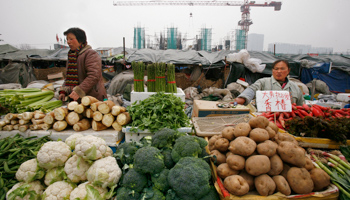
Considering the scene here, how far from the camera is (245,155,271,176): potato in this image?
165cm

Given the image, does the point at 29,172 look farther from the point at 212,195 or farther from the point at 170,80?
the point at 170,80

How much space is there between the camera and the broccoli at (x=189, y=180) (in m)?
1.52

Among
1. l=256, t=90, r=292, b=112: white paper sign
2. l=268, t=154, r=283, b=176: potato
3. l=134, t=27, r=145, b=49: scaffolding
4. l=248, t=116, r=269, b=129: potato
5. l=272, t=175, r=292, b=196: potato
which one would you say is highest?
l=134, t=27, r=145, b=49: scaffolding

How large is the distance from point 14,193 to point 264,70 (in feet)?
37.6

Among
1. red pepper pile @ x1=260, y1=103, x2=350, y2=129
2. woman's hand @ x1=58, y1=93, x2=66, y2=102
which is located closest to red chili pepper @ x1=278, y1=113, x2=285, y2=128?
red pepper pile @ x1=260, y1=103, x2=350, y2=129

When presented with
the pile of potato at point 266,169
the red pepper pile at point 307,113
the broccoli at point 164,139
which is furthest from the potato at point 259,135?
the red pepper pile at point 307,113

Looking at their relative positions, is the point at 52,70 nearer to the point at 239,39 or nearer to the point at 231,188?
the point at 231,188

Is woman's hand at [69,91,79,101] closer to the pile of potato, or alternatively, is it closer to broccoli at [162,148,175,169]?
broccoli at [162,148,175,169]

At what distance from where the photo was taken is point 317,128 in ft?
7.64

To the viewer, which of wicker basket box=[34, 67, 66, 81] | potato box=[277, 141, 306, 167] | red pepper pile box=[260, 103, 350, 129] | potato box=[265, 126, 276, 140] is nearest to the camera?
potato box=[277, 141, 306, 167]

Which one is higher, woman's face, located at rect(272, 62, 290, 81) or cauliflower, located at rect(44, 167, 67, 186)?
woman's face, located at rect(272, 62, 290, 81)

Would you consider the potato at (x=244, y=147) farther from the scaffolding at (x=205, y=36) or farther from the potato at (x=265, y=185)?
the scaffolding at (x=205, y=36)

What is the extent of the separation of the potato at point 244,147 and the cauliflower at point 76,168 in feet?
5.31

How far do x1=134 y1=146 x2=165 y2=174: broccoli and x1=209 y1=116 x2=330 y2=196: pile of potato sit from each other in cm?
64
